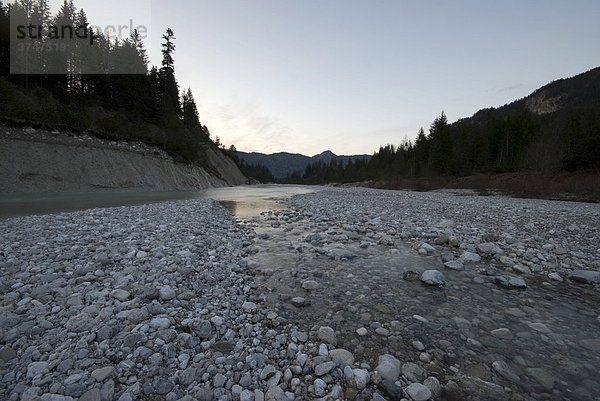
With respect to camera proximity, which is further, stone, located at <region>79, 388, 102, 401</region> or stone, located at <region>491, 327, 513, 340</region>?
stone, located at <region>491, 327, 513, 340</region>

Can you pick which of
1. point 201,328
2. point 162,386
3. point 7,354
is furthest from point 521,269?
point 7,354

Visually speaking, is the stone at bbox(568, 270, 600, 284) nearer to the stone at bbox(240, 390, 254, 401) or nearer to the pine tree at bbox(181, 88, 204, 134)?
the stone at bbox(240, 390, 254, 401)

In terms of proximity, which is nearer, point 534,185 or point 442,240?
point 442,240

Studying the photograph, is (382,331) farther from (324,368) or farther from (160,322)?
(160,322)

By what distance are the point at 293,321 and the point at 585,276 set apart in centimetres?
515

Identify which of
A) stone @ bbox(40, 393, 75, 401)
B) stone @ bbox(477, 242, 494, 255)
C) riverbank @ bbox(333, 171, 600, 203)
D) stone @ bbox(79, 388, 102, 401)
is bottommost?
stone @ bbox(79, 388, 102, 401)

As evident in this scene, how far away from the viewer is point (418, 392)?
1894 millimetres

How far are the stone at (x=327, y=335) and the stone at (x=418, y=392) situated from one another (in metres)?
0.81

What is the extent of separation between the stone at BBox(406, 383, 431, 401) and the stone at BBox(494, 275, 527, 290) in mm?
3106

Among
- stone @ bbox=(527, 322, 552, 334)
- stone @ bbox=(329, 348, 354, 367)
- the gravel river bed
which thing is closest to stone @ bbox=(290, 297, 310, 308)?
the gravel river bed

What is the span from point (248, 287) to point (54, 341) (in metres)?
2.15

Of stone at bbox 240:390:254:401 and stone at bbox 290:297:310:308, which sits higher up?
stone at bbox 240:390:254:401

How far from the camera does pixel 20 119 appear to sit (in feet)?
74.6

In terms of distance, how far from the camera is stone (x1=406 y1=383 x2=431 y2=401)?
6.11ft
